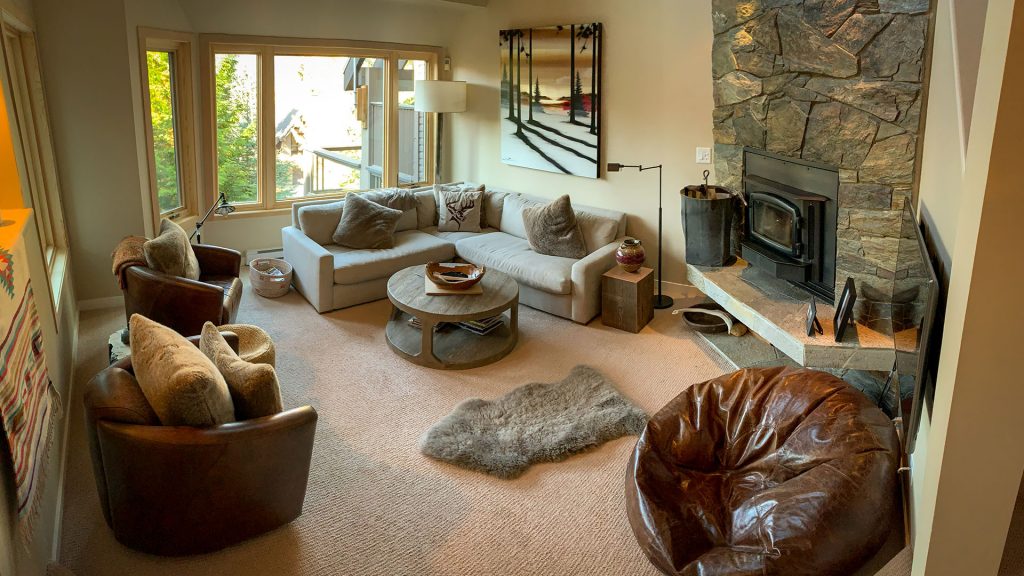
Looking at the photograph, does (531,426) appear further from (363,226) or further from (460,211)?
(460,211)

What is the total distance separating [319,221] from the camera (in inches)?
228

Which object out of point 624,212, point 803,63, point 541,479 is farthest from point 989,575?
point 624,212

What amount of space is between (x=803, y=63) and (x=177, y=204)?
4.97m

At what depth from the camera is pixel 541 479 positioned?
11.1ft

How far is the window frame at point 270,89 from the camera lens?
6.07m

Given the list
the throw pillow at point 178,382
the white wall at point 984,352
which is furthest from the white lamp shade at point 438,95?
the white wall at point 984,352

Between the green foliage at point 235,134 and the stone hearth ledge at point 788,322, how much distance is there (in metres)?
3.99

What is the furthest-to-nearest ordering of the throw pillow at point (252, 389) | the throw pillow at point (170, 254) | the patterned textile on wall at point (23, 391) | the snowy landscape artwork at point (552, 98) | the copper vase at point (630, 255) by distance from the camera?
the snowy landscape artwork at point (552, 98)
the copper vase at point (630, 255)
the throw pillow at point (170, 254)
the throw pillow at point (252, 389)
the patterned textile on wall at point (23, 391)

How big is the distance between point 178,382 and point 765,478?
7.29ft

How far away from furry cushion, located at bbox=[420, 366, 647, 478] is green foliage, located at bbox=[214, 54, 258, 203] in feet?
11.9

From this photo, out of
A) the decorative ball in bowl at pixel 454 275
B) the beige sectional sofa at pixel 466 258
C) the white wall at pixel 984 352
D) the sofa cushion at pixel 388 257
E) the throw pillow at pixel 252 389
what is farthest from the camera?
the sofa cushion at pixel 388 257

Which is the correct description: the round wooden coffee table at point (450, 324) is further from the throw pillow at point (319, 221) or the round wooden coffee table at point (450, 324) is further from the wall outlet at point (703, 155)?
the wall outlet at point (703, 155)

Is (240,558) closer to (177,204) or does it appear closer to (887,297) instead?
(887,297)

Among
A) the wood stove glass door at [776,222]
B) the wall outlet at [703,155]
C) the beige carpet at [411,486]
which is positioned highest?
the wall outlet at [703,155]
